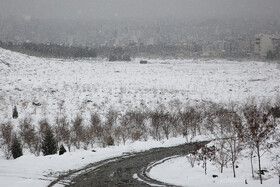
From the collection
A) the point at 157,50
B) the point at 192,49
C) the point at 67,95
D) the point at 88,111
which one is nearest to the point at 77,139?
the point at 88,111

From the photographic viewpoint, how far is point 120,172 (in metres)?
16.5

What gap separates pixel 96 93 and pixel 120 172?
2920cm

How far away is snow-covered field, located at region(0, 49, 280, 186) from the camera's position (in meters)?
16.6

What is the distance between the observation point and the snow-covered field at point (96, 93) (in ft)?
54.4

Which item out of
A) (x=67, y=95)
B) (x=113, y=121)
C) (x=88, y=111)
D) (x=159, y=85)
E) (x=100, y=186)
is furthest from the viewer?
(x=159, y=85)

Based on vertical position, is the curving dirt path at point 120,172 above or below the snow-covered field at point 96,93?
below

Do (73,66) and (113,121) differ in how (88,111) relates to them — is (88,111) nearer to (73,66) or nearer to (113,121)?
(113,121)

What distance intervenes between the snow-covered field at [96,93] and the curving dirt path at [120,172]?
97 cm

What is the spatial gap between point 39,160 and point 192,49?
166 m

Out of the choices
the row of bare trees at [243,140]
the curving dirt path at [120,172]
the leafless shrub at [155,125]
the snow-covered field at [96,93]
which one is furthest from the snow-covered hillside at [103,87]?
the curving dirt path at [120,172]

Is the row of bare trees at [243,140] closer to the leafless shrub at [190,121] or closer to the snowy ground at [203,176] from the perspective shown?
the snowy ground at [203,176]

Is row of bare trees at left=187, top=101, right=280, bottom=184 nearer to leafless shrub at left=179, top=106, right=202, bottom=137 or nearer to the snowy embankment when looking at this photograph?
leafless shrub at left=179, top=106, right=202, bottom=137

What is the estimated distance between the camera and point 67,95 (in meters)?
42.8

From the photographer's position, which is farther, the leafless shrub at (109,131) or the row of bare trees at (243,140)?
the leafless shrub at (109,131)
